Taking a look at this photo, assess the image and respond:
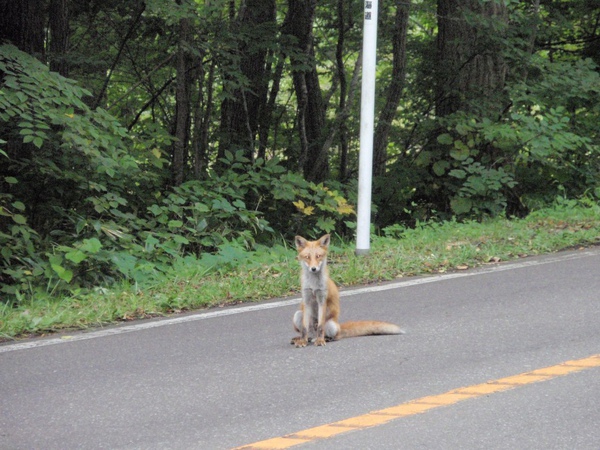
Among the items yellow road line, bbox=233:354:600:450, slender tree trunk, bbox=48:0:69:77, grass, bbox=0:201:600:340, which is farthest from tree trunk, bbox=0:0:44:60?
yellow road line, bbox=233:354:600:450

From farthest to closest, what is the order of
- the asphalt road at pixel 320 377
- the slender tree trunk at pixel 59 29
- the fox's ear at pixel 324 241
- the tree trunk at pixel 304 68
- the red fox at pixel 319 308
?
the tree trunk at pixel 304 68, the slender tree trunk at pixel 59 29, the fox's ear at pixel 324 241, the red fox at pixel 319 308, the asphalt road at pixel 320 377

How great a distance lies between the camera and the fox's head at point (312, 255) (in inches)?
254

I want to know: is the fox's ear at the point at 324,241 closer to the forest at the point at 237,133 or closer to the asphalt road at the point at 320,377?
the asphalt road at the point at 320,377

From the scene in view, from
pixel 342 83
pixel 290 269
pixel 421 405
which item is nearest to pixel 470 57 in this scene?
pixel 342 83

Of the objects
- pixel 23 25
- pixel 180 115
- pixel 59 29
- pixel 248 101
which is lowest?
pixel 180 115

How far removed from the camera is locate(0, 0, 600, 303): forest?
409 inches

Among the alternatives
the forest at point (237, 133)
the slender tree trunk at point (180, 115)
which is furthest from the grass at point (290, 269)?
the slender tree trunk at point (180, 115)

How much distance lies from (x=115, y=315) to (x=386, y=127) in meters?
9.46

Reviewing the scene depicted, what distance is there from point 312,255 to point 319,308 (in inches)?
18.6

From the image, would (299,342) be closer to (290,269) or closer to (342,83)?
(290,269)

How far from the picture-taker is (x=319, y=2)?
1669cm

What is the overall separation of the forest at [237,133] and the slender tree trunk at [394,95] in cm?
4

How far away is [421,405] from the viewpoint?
5.12 m

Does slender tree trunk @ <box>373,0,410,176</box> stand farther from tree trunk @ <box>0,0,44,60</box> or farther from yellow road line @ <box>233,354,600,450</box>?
yellow road line @ <box>233,354,600,450</box>
